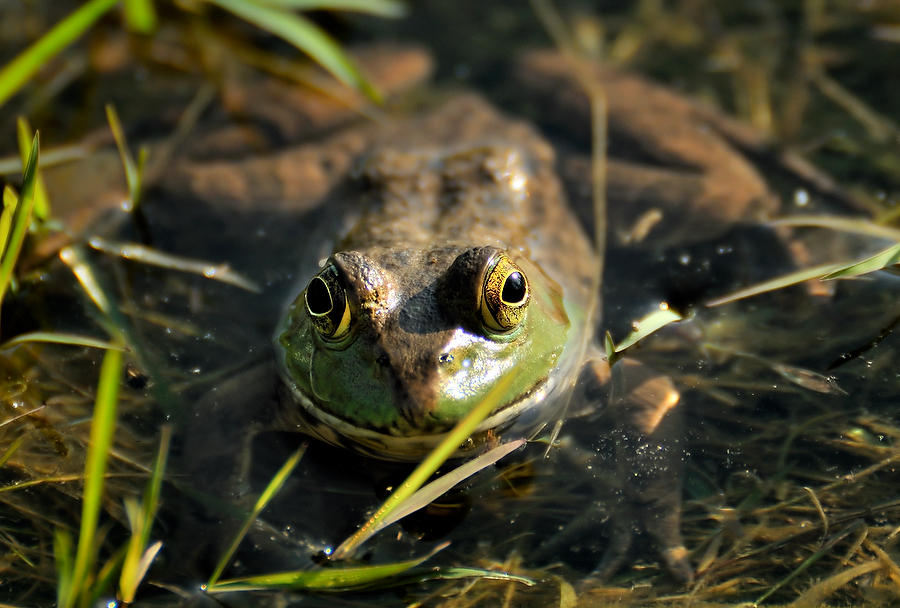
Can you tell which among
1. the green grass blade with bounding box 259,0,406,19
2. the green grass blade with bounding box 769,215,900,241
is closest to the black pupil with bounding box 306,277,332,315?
the green grass blade with bounding box 769,215,900,241

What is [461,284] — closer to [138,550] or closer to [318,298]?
[318,298]

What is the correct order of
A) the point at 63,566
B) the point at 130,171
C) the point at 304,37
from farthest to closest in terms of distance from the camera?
1. the point at 304,37
2. the point at 130,171
3. the point at 63,566

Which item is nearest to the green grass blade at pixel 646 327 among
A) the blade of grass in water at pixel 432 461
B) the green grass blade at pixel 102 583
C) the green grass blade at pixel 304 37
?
the blade of grass in water at pixel 432 461

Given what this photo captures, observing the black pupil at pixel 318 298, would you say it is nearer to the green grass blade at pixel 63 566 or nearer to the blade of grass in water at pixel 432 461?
the blade of grass in water at pixel 432 461

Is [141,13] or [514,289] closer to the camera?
[514,289]

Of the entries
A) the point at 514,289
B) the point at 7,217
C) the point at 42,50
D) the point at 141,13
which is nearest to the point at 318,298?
the point at 514,289

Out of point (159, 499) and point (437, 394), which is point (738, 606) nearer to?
point (437, 394)

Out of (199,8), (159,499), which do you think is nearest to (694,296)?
(159,499)

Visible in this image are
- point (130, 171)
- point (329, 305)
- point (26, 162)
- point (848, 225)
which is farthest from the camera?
point (130, 171)
